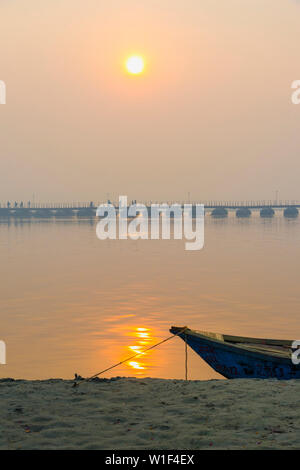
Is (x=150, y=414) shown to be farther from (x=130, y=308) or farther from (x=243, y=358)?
(x=130, y=308)

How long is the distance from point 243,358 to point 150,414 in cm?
371

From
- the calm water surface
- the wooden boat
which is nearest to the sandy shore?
the wooden boat

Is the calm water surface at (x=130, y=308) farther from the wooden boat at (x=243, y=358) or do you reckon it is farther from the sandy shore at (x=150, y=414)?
the sandy shore at (x=150, y=414)

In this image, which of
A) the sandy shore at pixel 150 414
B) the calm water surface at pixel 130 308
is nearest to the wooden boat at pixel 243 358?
the sandy shore at pixel 150 414

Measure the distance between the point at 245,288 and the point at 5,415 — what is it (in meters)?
27.1

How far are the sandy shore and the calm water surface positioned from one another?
4.18m

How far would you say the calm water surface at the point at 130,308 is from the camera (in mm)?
18047

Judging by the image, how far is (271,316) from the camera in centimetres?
2603

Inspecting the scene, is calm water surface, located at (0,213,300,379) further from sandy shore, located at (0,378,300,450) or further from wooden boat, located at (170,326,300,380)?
sandy shore, located at (0,378,300,450)

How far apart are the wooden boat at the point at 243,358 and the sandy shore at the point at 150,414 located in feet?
1.98

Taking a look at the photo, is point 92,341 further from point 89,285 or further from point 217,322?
point 89,285

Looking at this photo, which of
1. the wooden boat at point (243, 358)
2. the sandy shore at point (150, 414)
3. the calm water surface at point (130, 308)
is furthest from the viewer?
the calm water surface at point (130, 308)

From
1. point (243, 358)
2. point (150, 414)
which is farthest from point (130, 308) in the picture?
point (150, 414)
